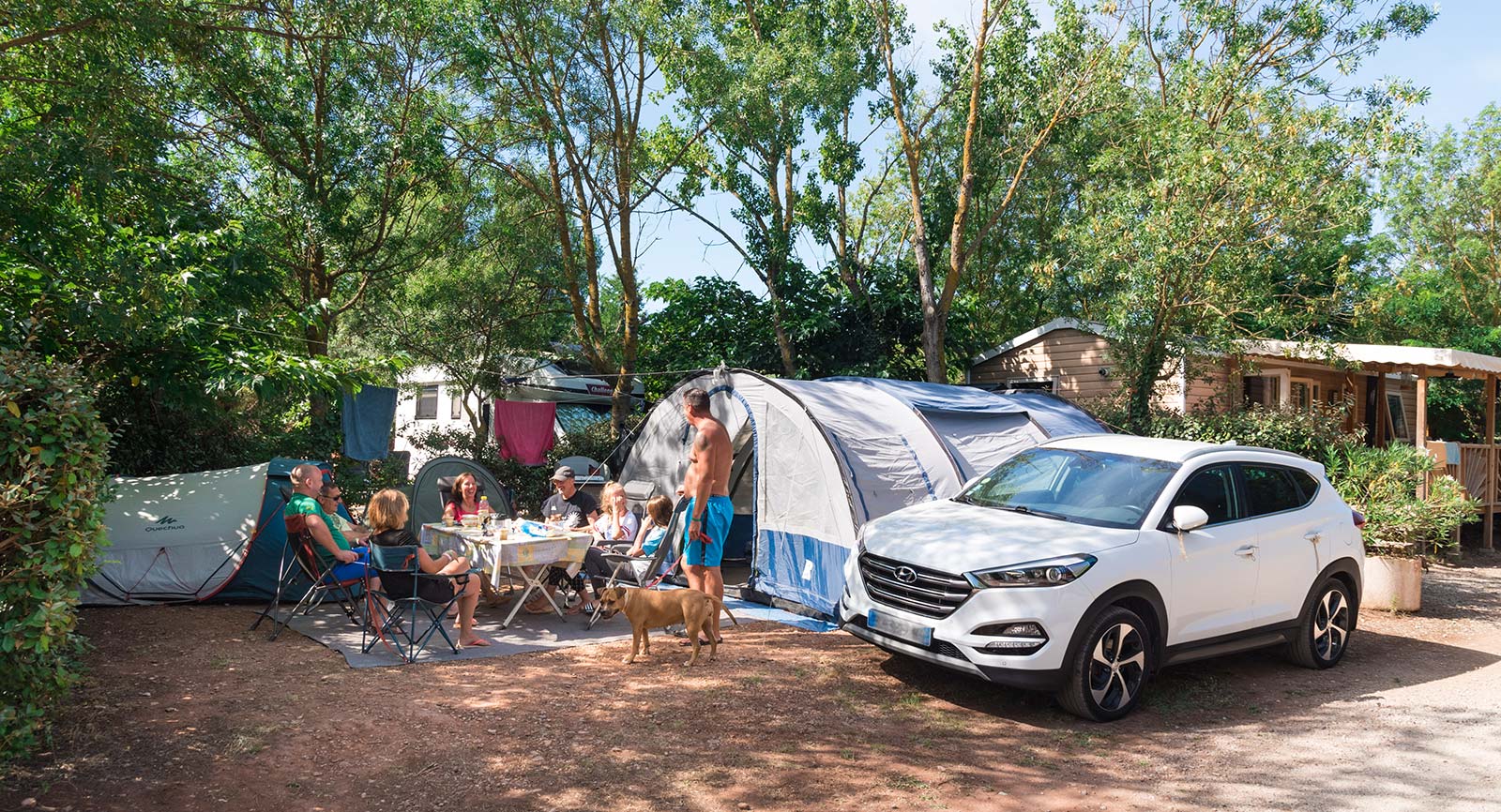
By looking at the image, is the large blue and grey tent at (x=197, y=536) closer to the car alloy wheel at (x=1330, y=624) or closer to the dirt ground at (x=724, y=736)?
the dirt ground at (x=724, y=736)

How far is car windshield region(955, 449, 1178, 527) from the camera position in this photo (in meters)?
5.91

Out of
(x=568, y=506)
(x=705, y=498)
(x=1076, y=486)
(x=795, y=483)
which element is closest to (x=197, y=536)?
(x=568, y=506)

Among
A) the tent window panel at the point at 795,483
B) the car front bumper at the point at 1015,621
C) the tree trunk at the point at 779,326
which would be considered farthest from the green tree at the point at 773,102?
the car front bumper at the point at 1015,621

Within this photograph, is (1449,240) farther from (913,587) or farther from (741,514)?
(913,587)

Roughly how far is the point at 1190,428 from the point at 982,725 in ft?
28.1

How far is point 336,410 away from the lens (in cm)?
1304

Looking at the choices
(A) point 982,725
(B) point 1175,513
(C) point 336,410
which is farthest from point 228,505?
(B) point 1175,513

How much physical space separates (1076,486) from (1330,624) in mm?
2280

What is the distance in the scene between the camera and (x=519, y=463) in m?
15.2

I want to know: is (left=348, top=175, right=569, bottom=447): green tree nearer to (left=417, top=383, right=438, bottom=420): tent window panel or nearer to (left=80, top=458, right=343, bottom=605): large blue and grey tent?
(left=417, top=383, right=438, bottom=420): tent window panel

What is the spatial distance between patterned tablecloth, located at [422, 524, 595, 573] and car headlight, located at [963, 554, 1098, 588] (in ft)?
11.1

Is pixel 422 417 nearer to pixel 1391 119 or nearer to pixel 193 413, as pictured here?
pixel 193 413

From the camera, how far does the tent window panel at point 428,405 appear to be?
75.7 feet

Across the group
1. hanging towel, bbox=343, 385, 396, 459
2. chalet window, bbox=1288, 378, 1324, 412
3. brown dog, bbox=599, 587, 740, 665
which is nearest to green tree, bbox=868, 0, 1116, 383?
chalet window, bbox=1288, 378, 1324, 412
